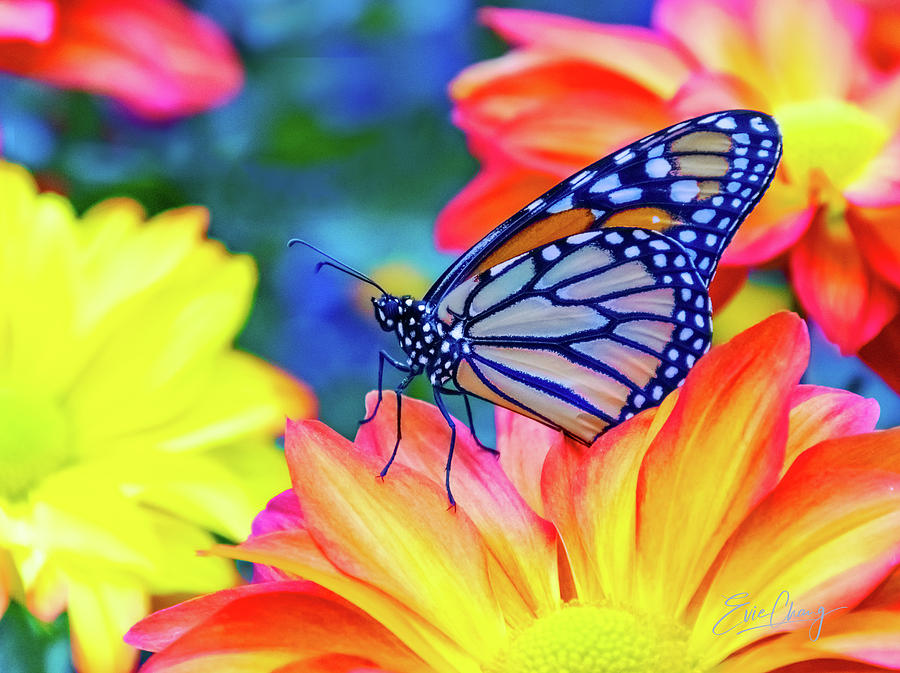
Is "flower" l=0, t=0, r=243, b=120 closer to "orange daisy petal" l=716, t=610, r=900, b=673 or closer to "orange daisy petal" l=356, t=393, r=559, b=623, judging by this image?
"orange daisy petal" l=356, t=393, r=559, b=623

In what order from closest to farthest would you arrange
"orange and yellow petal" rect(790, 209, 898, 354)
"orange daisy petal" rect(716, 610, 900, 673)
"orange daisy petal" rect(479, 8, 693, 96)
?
1. "orange daisy petal" rect(716, 610, 900, 673)
2. "orange and yellow petal" rect(790, 209, 898, 354)
3. "orange daisy petal" rect(479, 8, 693, 96)

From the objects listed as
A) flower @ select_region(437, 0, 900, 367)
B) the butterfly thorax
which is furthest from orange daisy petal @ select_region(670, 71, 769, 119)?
the butterfly thorax

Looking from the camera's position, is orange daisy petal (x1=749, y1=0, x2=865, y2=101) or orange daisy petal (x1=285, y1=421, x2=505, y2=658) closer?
orange daisy petal (x1=285, y1=421, x2=505, y2=658)

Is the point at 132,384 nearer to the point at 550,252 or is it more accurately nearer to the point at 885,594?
the point at 550,252

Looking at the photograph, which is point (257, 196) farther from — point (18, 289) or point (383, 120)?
point (18, 289)

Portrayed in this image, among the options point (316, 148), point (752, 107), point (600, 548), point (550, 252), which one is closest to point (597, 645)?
point (600, 548)

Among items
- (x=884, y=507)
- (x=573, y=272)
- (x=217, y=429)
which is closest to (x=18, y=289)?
(x=217, y=429)

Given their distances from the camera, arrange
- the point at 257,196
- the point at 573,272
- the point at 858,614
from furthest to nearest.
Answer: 1. the point at 257,196
2. the point at 573,272
3. the point at 858,614
